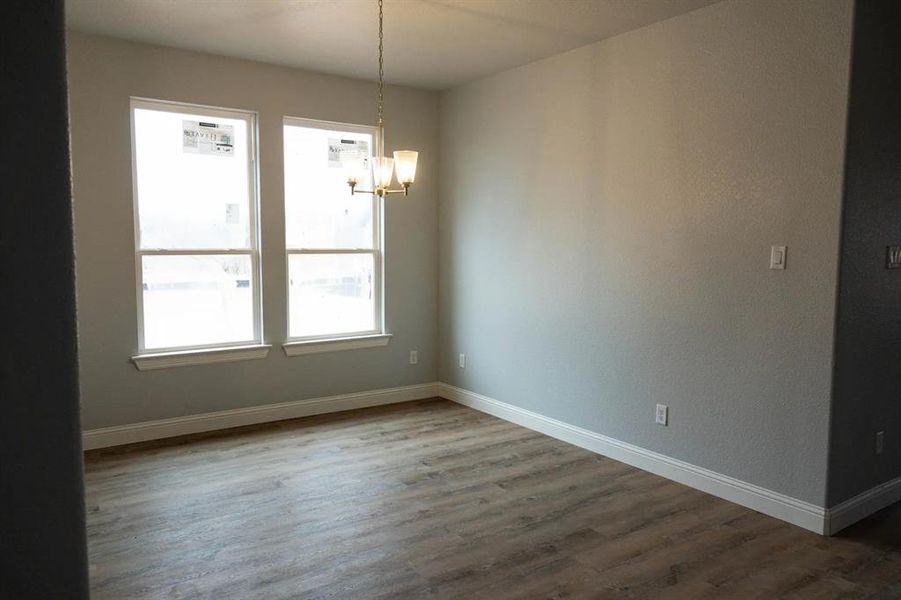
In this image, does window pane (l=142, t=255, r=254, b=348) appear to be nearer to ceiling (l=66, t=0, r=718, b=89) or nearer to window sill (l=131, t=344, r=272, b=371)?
window sill (l=131, t=344, r=272, b=371)

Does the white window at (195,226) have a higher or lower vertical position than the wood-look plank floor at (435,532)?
higher

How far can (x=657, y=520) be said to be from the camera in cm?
319

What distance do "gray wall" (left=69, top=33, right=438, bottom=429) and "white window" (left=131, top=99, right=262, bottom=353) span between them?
0.09 m

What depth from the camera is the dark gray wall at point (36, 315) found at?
723mm

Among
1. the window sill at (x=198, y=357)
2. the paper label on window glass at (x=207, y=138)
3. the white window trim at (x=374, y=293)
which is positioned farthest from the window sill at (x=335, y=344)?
the paper label on window glass at (x=207, y=138)

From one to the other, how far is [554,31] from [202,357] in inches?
128

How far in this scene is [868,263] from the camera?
10.1 feet

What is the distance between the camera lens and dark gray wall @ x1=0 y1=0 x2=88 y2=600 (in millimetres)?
723

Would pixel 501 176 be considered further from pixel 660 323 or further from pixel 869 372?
pixel 869 372

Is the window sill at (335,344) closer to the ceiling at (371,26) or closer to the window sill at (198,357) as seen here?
the window sill at (198,357)

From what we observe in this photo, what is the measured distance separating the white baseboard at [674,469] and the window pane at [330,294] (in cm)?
124

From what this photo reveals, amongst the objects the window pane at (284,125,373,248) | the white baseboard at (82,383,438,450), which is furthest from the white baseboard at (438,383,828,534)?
the window pane at (284,125,373,248)

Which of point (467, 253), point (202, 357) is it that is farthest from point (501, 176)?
point (202, 357)

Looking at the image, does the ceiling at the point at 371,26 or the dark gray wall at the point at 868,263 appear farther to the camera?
the ceiling at the point at 371,26
